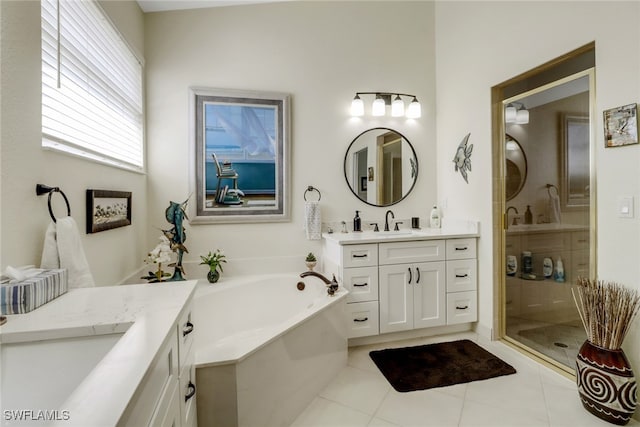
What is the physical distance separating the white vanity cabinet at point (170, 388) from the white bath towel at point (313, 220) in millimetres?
1686

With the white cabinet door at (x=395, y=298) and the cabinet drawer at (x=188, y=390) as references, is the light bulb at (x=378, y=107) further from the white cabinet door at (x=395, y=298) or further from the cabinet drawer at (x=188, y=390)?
the cabinet drawer at (x=188, y=390)

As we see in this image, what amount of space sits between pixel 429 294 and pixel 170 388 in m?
2.18

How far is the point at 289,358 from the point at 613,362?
170 cm

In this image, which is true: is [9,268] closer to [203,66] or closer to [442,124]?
[203,66]

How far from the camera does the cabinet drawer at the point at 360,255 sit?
8.05ft

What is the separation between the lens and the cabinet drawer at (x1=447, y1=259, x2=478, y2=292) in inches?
105

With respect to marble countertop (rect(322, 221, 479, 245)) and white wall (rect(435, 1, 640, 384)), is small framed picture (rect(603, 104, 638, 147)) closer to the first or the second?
white wall (rect(435, 1, 640, 384))

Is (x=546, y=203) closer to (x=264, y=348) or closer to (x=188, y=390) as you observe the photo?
(x=264, y=348)

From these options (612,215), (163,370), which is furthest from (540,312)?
(163,370)

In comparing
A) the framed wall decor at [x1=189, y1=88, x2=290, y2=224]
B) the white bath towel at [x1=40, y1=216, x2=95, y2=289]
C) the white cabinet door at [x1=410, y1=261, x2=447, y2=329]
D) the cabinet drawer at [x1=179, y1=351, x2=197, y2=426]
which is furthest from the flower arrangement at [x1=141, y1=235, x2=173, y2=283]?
the white cabinet door at [x1=410, y1=261, x2=447, y2=329]

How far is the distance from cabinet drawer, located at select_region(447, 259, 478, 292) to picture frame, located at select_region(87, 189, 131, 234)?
252cm

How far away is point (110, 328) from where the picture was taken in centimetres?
90

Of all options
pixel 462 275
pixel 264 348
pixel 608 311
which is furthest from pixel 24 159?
pixel 462 275

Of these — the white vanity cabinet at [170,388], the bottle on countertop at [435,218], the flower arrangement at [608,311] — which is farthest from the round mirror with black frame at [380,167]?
the white vanity cabinet at [170,388]
